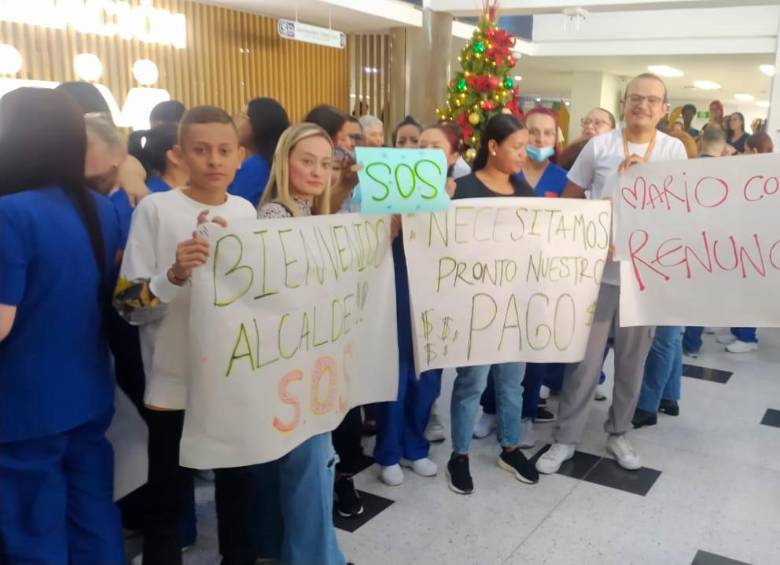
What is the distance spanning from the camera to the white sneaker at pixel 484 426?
9.68ft

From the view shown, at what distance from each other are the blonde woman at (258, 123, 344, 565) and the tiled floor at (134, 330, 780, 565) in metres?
0.29

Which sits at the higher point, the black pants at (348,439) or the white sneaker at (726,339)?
the black pants at (348,439)

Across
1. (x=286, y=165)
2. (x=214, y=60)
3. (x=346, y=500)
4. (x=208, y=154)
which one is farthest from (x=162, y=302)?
(x=214, y=60)

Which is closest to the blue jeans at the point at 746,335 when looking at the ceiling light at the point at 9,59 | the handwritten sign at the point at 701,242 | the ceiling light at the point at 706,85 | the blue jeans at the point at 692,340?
the blue jeans at the point at 692,340

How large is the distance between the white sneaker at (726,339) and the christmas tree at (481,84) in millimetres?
2427

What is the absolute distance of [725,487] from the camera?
253 cm

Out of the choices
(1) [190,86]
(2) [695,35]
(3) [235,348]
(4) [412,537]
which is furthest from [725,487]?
(2) [695,35]

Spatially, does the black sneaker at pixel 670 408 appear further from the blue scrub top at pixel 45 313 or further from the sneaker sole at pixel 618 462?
the blue scrub top at pixel 45 313

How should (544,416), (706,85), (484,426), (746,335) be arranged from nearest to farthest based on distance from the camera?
(484,426) < (544,416) < (746,335) < (706,85)

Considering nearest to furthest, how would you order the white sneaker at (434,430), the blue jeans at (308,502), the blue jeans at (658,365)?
the blue jeans at (308,502)
the white sneaker at (434,430)
the blue jeans at (658,365)

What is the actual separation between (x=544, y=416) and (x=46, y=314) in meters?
2.33

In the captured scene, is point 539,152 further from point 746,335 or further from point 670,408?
point 746,335

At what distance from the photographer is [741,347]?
4.31 m

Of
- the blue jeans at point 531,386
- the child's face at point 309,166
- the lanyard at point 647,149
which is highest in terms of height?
the lanyard at point 647,149
